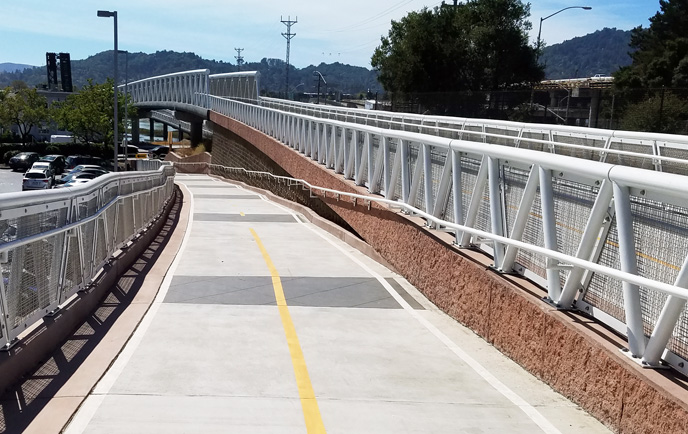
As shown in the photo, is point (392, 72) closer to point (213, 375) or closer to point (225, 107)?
point (225, 107)

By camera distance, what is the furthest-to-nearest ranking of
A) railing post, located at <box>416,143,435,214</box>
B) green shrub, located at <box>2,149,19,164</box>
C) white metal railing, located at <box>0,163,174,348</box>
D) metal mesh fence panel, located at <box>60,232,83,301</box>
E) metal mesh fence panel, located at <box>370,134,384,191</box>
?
1. green shrub, located at <box>2,149,19,164</box>
2. metal mesh fence panel, located at <box>370,134,384,191</box>
3. railing post, located at <box>416,143,435,214</box>
4. metal mesh fence panel, located at <box>60,232,83,301</box>
5. white metal railing, located at <box>0,163,174,348</box>

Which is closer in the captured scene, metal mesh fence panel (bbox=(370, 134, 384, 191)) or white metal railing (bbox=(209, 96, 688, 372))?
white metal railing (bbox=(209, 96, 688, 372))

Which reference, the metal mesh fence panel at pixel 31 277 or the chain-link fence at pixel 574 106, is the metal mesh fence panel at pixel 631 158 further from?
the chain-link fence at pixel 574 106

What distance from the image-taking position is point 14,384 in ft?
19.3

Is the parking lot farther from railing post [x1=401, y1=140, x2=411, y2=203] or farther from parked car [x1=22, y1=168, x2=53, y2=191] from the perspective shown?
railing post [x1=401, y1=140, x2=411, y2=203]

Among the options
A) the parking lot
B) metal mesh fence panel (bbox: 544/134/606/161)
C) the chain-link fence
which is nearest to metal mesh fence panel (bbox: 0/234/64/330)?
metal mesh fence panel (bbox: 544/134/606/161)

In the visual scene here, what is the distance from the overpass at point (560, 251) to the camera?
5375mm

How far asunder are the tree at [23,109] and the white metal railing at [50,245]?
86.3 meters

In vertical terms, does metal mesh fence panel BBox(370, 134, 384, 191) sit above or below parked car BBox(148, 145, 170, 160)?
above

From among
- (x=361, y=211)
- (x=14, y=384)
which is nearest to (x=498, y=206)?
(x=14, y=384)

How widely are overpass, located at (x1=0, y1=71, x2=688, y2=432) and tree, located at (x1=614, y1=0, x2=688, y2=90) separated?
3322 cm

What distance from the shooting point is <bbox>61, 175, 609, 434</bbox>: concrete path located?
5750 millimetres

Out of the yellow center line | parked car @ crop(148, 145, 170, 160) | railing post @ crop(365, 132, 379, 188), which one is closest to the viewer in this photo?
the yellow center line

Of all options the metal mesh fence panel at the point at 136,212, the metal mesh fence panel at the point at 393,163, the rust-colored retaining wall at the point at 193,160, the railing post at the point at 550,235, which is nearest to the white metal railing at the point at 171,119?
the rust-colored retaining wall at the point at 193,160
